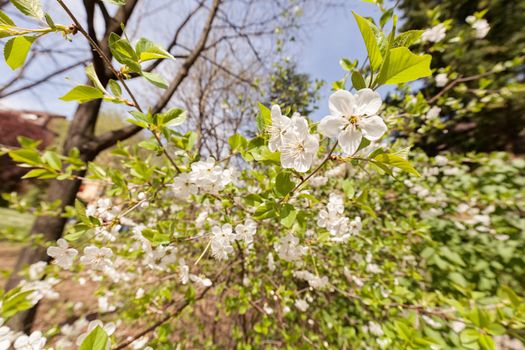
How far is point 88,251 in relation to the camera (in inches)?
37.6

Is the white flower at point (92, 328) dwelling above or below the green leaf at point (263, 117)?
below

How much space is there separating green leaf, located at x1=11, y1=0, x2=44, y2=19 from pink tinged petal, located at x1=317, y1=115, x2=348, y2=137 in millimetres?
817

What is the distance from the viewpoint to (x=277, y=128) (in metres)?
0.75

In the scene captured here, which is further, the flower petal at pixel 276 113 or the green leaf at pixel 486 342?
the green leaf at pixel 486 342

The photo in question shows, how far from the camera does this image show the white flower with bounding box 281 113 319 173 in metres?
0.67

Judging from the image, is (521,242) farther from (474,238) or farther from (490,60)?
(490,60)

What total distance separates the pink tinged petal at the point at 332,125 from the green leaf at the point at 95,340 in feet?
2.78

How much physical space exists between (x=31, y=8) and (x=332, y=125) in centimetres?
87

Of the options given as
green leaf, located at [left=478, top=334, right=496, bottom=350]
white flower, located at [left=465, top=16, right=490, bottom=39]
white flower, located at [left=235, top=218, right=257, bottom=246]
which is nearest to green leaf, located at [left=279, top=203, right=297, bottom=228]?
white flower, located at [left=235, top=218, right=257, bottom=246]

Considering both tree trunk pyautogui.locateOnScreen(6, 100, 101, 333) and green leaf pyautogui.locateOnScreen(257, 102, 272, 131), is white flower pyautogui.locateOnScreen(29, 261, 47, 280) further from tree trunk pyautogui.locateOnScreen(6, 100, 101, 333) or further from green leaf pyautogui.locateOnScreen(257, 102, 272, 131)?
green leaf pyautogui.locateOnScreen(257, 102, 272, 131)

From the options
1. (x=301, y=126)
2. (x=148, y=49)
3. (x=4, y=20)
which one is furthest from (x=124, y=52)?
(x=301, y=126)

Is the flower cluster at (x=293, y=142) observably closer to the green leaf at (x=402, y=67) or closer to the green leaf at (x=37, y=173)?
the green leaf at (x=402, y=67)

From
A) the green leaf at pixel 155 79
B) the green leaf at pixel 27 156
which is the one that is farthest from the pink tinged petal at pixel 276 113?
the green leaf at pixel 27 156

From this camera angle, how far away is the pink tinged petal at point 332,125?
61 centimetres
